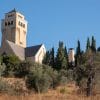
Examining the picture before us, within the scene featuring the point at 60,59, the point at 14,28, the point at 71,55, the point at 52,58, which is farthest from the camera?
the point at 14,28

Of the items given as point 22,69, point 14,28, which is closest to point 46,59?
point 22,69

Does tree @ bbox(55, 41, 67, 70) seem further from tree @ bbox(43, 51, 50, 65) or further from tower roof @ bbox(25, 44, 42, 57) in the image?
tower roof @ bbox(25, 44, 42, 57)

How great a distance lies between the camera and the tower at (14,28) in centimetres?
8752

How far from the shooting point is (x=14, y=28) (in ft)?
292

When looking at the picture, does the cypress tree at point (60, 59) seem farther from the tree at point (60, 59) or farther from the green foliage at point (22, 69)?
the green foliage at point (22, 69)

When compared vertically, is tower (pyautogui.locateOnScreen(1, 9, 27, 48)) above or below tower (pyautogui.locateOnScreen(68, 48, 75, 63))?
above

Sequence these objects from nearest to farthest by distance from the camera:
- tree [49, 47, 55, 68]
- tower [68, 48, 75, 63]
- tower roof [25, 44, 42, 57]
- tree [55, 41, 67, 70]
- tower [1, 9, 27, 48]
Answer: tree [55, 41, 67, 70] → tree [49, 47, 55, 68] → tower roof [25, 44, 42, 57] → tower [68, 48, 75, 63] → tower [1, 9, 27, 48]

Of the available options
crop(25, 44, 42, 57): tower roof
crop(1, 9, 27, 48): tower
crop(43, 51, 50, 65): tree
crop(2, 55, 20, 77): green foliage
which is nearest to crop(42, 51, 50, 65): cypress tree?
crop(43, 51, 50, 65): tree

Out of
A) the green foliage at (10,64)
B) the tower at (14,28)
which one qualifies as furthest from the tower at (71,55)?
the green foliage at (10,64)

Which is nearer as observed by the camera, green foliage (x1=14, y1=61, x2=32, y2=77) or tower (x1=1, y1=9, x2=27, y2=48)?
green foliage (x1=14, y1=61, x2=32, y2=77)

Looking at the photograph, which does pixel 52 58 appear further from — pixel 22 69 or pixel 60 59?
pixel 22 69

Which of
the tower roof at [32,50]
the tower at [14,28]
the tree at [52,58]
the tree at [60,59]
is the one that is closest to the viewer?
the tree at [60,59]

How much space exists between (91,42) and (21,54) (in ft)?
45.3

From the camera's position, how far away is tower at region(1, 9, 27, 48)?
87519 millimetres
